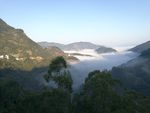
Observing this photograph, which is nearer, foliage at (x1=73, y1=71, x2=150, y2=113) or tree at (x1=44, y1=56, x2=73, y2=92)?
foliage at (x1=73, y1=71, x2=150, y2=113)

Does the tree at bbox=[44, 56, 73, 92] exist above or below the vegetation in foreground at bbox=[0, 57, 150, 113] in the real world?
above

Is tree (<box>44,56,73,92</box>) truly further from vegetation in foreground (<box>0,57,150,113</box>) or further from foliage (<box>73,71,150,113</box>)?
foliage (<box>73,71,150,113</box>)

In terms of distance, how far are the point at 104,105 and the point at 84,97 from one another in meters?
4.58

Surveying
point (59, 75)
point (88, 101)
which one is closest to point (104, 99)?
point (88, 101)

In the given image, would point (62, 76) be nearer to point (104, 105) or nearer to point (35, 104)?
point (35, 104)

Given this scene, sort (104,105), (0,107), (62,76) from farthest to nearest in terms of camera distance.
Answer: (62,76) → (0,107) → (104,105)

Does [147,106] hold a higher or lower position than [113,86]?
lower

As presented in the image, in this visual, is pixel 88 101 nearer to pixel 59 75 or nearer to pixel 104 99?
pixel 104 99

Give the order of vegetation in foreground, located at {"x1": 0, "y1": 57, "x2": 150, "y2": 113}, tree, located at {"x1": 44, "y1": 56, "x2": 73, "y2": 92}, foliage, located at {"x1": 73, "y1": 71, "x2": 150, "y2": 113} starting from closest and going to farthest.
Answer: foliage, located at {"x1": 73, "y1": 71, "x2": 150, "y2": 113} < vegetation in foreground, located at {"x1": 0, "y1": 57, "x2": 150, "y2": 113} < tree, located at {"x1": 44, "y1": 56, "x2": 73, "y2": 92}

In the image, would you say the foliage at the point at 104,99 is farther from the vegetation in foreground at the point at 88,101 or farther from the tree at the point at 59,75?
the tree at the point at 59,75

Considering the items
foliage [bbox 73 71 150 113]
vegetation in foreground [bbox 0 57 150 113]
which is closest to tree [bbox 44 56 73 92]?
vegetation in foreground [bbox 0 57 150 113]

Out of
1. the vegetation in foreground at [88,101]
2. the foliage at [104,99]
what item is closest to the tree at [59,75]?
the vegetation in foreground at [88,101]

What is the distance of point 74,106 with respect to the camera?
6794cm

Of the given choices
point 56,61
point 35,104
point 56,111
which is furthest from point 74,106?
point 56,61
